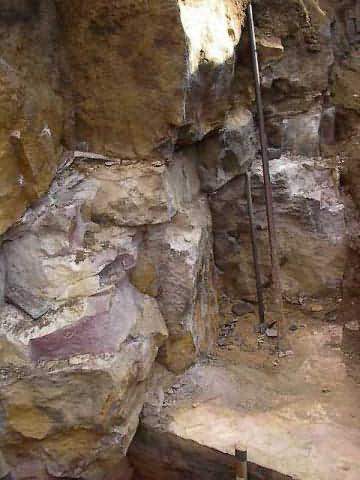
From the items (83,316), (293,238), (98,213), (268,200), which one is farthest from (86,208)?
(293,238)

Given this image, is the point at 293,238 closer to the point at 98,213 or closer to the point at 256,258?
the point at 256,258

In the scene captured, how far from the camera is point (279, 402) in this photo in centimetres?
506

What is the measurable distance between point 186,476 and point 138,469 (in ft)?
1.84

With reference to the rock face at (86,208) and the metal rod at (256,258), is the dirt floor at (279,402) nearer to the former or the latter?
the metal rod at (256,258)

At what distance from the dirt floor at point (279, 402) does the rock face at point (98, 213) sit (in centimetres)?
41

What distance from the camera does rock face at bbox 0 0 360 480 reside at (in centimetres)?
412

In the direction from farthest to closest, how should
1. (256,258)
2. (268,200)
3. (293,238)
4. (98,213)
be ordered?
(293,238) < (256,258) < (268,200) < (98,213)

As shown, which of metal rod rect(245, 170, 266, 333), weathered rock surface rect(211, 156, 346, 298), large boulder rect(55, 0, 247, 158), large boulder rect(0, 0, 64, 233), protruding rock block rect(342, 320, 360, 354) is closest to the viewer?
large boulder rect(0, 0, 64, 233)

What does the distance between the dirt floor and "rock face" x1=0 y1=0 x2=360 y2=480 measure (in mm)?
410

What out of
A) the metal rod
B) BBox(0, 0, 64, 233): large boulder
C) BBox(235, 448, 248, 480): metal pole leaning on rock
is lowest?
BBox(235, 448, 248, 480): metal pole leaning on rock

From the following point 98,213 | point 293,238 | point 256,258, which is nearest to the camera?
point 98,213

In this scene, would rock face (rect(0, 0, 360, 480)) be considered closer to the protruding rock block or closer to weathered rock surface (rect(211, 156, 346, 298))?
weathered rock surface (rect(211, 156, 346, 298))

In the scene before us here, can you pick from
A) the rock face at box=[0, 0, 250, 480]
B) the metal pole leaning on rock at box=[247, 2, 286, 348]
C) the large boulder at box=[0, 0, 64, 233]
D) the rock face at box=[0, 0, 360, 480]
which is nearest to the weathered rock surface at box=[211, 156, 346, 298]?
the metal pole leaning on rock at box=[247, 2, 286, 348]

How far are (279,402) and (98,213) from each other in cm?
254
